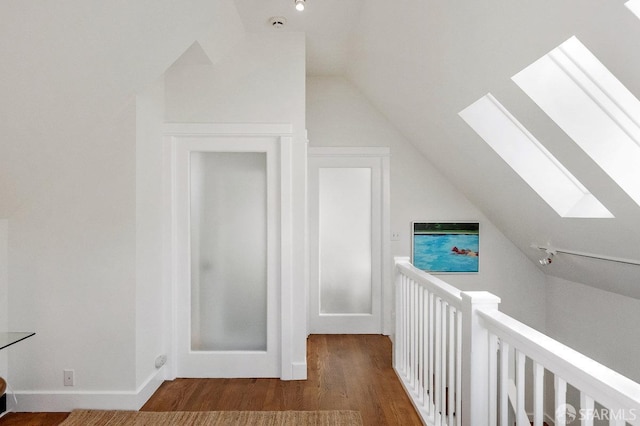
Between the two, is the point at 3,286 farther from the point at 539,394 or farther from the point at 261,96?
the point at 539,394

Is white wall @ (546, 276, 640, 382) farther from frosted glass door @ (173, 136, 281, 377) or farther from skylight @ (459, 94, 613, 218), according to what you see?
frosted glass door @ (173, 136, 281, 377)

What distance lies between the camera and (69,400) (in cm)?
278

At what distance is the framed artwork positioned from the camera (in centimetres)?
457

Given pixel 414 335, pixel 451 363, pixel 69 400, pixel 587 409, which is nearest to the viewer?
pixel 587 409

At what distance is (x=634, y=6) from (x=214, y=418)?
288cm

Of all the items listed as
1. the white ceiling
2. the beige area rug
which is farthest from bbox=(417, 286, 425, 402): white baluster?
the white ceiling

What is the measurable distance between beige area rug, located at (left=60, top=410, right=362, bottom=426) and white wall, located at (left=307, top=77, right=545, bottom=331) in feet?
7.25

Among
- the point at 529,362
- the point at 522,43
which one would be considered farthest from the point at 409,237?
the point at 522,43

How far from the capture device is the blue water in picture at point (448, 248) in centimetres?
458

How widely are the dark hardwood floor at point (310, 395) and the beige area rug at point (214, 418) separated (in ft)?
0.29

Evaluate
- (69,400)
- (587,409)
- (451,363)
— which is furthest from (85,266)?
(587,409)

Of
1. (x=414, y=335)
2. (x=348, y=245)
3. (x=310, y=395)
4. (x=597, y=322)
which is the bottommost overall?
(x=310, y=395)

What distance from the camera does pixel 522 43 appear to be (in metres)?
2.01

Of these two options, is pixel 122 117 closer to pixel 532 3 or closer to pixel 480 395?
pixel 532 3
